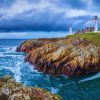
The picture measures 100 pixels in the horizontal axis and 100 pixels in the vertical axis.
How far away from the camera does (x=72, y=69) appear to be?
68688 millimetres

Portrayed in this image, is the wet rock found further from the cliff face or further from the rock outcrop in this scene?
the rock outcrop

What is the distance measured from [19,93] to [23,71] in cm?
4644

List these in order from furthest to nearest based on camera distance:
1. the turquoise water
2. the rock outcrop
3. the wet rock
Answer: the wet rock < the turquoise water < the rock outcrop

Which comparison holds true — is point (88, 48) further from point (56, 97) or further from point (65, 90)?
point (56, 97)

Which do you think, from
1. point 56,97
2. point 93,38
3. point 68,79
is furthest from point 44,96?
point 93,38

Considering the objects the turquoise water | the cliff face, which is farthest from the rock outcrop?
the cliff face

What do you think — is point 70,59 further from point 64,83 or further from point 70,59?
point 64,83

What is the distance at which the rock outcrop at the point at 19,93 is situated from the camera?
28295 mm

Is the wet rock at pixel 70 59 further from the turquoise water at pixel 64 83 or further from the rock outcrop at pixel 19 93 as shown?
the rock outcrop at pixel 19 93

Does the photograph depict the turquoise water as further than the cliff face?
No

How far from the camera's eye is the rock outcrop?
28295mm

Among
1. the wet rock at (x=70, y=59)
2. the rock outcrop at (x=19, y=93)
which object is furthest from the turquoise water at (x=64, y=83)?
the rock outcrop at (x=19, y=93)

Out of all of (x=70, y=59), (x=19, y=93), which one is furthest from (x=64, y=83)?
(x=19, y=93)

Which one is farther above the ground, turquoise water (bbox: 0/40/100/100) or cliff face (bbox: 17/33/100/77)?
cliff face (bbox: 17/33/100/77)
